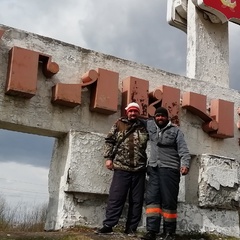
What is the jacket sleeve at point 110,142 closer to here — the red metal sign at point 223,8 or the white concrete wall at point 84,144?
the white concrete wall at point 84,144

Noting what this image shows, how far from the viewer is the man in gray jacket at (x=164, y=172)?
4.70 metres

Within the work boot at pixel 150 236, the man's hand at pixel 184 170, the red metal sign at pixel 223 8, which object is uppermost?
the red metal sign at pixel 223 8

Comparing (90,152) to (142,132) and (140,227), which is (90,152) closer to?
(142,132)

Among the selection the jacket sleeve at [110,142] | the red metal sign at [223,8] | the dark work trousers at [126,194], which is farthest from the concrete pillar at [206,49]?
the dark work trousers at [126,194]

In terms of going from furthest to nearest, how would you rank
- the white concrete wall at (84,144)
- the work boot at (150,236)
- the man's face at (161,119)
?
the white concrete wall at (84,144) < the man's face at (161,119) < the work boot at (150,236)

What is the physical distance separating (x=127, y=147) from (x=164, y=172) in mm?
483

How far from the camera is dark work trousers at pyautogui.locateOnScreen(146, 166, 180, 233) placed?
470 cm

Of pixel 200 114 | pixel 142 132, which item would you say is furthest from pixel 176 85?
pixel 142 132

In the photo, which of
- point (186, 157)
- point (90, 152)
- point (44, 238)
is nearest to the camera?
point (44, 238)

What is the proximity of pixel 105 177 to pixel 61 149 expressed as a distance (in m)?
0.66

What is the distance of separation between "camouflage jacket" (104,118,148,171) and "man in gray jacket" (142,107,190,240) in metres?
0.11

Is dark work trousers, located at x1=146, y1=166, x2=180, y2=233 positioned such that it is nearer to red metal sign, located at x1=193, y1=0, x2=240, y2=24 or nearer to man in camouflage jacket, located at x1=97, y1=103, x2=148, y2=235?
man in camouflage jacket, located at x1=97, y1=103, x2=148, y2=235

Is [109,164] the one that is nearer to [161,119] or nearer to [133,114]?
[133,114]

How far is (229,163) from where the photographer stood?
6148mm
